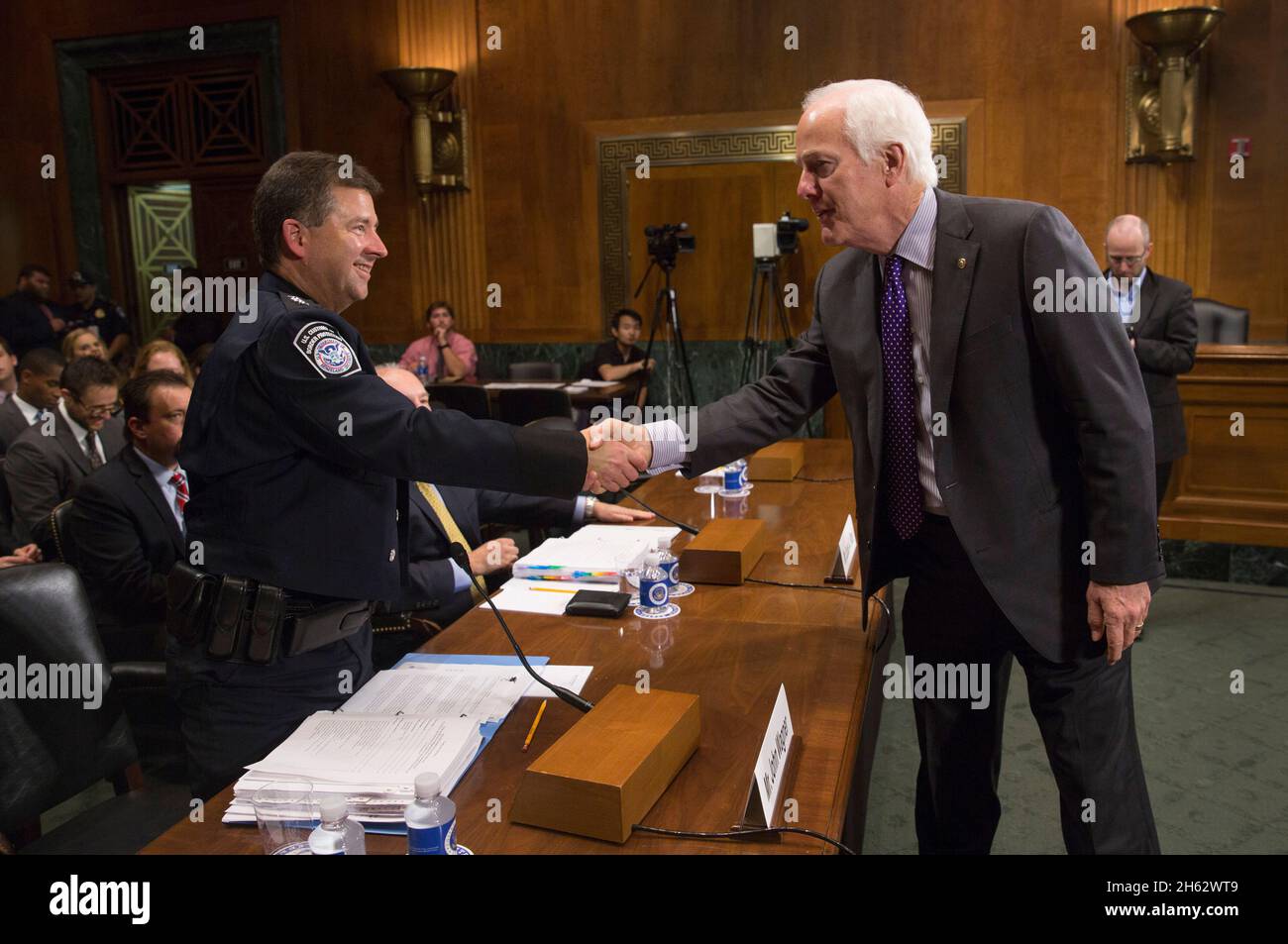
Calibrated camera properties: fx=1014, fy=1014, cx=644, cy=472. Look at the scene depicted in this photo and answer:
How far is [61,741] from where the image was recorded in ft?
5.78

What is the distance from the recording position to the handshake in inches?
80.7

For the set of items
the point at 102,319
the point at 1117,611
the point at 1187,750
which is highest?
the point at 102,319

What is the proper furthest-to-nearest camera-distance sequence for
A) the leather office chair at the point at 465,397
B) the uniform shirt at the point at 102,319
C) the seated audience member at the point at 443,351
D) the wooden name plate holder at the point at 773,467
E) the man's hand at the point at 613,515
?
the uniform shirt at the point at 102,319 → the seated audience member at the point at 443,351 → the leather office chair at the point at 465,397 → the wooden name plate holder at the point at 773,467 → the man's hand at the point at 613,515

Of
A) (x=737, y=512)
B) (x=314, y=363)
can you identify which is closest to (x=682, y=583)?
(x=737, y=512)

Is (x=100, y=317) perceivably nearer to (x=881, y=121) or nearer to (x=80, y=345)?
(x=80, y=345)

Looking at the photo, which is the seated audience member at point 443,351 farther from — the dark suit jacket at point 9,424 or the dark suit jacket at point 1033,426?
the dark suit jacket at point 1033,426

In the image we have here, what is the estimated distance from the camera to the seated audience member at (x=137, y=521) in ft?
8.74

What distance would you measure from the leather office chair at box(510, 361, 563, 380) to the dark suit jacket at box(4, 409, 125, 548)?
3668 millimetres

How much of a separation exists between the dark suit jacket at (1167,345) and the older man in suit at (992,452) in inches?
108

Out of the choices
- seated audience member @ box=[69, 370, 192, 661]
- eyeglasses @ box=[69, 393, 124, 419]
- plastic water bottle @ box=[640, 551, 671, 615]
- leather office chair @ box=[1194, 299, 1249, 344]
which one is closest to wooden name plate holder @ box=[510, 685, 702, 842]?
plastic water bottle @ box=[640, 551, 671, 615]

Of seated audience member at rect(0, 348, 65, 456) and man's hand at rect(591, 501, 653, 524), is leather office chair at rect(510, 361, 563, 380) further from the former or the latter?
man's hand at rect(591, 501, 653, 524)

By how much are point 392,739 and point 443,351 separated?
6063mm

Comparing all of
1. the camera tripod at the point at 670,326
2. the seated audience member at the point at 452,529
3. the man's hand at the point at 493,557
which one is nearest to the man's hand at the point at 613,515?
the seated audience member at the point at 452,529

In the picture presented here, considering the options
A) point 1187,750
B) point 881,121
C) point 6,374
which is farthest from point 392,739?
point 6,374
